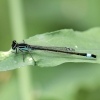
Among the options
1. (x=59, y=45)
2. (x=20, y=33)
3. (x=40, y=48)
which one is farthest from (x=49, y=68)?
(x=59, y=45)

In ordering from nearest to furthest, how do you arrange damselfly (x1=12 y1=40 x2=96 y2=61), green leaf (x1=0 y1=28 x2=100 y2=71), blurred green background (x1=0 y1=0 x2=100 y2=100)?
green leaf (x1=0 y1=28 x2=100 y2=71)
damselfly (x1=12 y1=40 x2=96 y2=61)
blurred green background (x1=0 y1=0 x2=100 y2=100)

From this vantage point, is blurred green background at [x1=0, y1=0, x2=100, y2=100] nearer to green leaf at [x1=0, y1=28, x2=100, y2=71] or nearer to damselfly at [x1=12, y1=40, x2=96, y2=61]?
damselfly at [x1=12, y1=40, x2=96, y2=61]

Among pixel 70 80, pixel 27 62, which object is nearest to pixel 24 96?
pixel 70 80

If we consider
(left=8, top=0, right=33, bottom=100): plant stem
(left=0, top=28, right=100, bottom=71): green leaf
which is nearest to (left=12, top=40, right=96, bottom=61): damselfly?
(left=0, top=28, right=100, bottom=71): green leaf

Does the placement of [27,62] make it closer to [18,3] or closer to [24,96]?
[24,96]

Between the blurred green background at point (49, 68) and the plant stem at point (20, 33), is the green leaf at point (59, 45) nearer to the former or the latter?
the plant stem at point (20, 33)

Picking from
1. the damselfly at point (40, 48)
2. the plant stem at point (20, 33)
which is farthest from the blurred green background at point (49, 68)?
the damselfly at point (40, 48)
